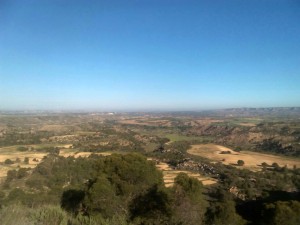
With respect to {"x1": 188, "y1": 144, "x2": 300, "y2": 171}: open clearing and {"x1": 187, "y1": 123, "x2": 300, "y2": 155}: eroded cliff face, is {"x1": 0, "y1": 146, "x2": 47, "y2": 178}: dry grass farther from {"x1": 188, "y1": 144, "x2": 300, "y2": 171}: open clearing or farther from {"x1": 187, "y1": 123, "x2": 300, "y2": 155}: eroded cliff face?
{"x1": 187, "y1": 123, "x2": 300, "y2": 155}: eroded cliff face

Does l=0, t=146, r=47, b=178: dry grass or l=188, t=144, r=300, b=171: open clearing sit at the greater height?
l=0, t=146, r=47, b=178: dry grass

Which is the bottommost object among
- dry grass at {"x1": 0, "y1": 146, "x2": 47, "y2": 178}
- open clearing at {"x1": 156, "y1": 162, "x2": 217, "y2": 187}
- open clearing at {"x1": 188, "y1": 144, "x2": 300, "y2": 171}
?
open clearing at {"x1": 188, "y1": 144, "x2": 300, "y2": 171}

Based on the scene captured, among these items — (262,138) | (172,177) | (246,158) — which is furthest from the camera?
(262,138)

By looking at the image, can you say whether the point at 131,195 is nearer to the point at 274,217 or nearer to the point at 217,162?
the point at 274,217

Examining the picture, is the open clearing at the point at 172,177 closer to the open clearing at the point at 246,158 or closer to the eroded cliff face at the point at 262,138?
the open clearing at the point at 246,158

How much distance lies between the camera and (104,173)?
20547mm

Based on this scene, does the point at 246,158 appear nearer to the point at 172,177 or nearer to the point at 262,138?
the point at 172,177

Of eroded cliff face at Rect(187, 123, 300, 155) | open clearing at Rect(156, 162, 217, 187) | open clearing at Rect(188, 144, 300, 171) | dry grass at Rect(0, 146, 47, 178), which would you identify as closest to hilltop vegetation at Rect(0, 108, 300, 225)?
dry grass at Rect(0, 146, 47, 178)

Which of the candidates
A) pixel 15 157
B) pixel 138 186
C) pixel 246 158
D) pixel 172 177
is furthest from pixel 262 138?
pixel 138 186

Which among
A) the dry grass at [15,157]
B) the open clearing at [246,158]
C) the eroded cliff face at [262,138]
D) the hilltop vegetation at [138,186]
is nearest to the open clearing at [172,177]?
the hilltop vegetation at [138,186]

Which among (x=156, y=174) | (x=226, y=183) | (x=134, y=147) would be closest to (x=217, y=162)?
(x=226, y=183)

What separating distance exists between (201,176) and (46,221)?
33633 millimetres

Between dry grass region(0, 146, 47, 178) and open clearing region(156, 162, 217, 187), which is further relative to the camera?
dry grass region(0, 146, 47, 178)

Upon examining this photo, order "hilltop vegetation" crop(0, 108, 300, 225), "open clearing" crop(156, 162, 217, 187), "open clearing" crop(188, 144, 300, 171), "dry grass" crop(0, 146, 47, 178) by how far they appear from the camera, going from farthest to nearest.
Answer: "open clearing" crop(188, 144, 300, 171) → "dry grass" crop(0, 146, 47, 178) → "open clearing" crop(156, 162, 217, 187) → "hilltop vegetation" crop(0, 108, 300, 225)
